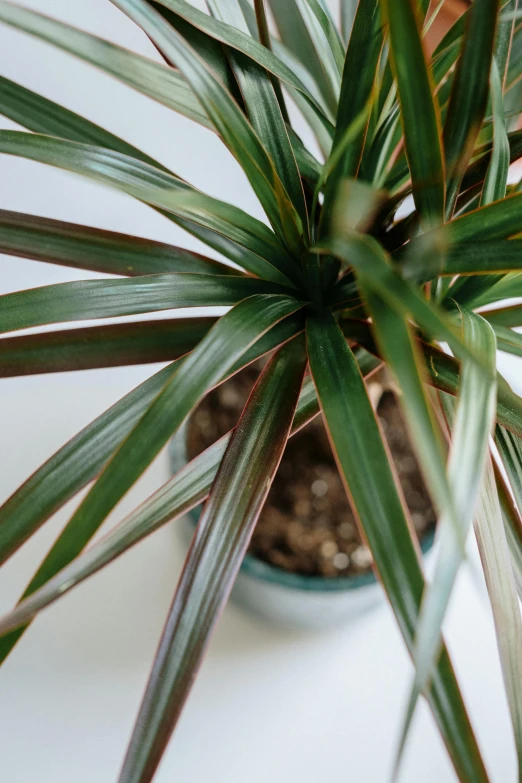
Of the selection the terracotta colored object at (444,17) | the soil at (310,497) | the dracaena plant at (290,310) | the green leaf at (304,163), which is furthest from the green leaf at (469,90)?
the terracotta colored object at (444,17)

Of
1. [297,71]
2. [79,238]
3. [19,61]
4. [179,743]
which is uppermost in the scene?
[19,61]

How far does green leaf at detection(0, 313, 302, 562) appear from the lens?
1.07 feet

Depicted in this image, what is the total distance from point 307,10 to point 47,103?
0.19 meters

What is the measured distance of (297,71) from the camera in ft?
1.51

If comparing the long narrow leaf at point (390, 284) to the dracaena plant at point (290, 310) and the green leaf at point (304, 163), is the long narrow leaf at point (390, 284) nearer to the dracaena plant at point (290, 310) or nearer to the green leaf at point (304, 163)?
the dracaena plant at point (290, 310)

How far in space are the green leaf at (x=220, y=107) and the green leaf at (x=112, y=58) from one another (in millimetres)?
23

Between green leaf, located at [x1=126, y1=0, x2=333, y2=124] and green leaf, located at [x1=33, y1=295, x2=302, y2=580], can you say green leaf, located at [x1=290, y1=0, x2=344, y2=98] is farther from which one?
Result: green leaf, located at [x1=33, y1=295, x2=302, y2=580]

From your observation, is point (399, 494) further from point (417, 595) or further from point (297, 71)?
point (297, 71)

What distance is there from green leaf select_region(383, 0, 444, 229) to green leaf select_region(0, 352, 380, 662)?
123 mm

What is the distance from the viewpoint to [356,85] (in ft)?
1.21

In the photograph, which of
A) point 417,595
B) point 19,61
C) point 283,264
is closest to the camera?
point 417,595

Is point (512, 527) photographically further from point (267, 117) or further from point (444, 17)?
point (444, 17)

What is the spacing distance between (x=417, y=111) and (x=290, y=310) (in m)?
0.13

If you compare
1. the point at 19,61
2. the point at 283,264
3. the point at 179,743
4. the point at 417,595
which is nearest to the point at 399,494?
the point at 417,595
